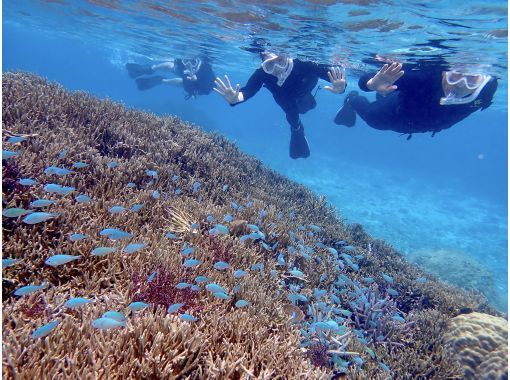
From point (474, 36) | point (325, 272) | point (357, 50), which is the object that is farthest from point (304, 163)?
point (325, 272)

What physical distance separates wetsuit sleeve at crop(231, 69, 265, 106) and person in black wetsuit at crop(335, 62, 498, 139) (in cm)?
319

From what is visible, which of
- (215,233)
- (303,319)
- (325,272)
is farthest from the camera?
(325,272)

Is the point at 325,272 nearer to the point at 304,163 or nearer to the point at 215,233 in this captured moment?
the point at 215,233

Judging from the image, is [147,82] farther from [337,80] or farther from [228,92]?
[337,80]

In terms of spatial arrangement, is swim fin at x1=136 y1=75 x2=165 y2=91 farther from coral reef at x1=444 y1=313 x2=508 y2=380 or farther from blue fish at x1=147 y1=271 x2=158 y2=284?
coral reef at x1=444 y1=313 x2=508 y2=380

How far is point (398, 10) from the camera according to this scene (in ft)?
32.5

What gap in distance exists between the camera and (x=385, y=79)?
8.07 m

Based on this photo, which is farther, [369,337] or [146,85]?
[146,85]

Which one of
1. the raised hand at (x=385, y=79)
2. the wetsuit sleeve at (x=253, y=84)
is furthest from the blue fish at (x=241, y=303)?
the wetsuit sleeve at (x=253, y=84)

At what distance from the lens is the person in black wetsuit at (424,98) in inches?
316

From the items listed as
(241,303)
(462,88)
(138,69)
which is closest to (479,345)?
(241,303)

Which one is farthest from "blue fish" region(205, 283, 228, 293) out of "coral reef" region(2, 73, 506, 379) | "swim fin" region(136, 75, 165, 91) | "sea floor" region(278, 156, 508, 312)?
"swim fin" region(136, 75, 165, 91)

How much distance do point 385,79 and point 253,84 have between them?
4075mm

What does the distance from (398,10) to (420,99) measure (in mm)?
3114
